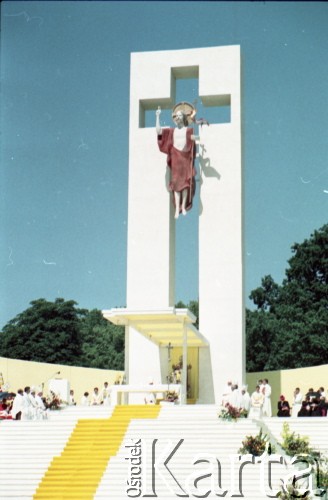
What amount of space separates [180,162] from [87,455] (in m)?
12.9

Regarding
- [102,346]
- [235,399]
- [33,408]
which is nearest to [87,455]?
[33,408]

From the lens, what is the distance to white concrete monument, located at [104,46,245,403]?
29.0 metres

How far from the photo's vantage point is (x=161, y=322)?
25.5 m

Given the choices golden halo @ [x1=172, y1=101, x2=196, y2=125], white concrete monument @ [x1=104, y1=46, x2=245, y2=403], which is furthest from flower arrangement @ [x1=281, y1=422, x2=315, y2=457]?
golden halo @ [x1=172, y1=101, x2=196, y2=125]

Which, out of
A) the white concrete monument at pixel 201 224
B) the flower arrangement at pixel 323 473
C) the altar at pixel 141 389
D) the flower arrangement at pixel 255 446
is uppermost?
the white concrete monument at pixel 201 224

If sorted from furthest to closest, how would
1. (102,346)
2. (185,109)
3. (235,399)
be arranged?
(102,346) < (185,109) < (235,399)

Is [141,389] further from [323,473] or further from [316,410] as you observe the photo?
[323,473]

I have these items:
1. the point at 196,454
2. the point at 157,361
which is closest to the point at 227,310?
the point at 157,361

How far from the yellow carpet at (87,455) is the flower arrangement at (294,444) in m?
3.75

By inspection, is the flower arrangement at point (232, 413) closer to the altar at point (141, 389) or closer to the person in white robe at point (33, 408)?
the altar at point (141, 389)

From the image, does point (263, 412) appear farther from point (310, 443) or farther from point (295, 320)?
point (295, 320)

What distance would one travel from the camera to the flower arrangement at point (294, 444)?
1847cm

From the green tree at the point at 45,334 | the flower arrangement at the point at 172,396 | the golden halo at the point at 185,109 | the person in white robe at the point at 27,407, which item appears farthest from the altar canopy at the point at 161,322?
the green tree at the point at 45,334

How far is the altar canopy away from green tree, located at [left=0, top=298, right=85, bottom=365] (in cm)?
1898
